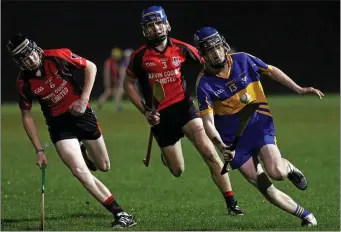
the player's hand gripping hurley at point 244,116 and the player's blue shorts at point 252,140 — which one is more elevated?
the player's hand gripping hurley at point 244,116

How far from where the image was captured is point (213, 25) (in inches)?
1569

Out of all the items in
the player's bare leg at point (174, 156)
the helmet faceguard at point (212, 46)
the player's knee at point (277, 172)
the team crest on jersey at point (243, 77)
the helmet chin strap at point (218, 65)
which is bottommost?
the player's bare leg at point (174, 156)

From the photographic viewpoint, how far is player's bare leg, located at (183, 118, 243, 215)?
10773 mm

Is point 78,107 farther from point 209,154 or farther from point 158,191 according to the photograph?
point 158,191

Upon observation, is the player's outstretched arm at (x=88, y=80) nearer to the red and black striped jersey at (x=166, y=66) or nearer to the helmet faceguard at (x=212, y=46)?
the red and black striped jersey at (x=166, y=66)

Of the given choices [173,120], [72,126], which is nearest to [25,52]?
[72,126]

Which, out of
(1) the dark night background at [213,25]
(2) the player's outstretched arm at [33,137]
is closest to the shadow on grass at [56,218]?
(2) the player's outstretched arm at [33,137]

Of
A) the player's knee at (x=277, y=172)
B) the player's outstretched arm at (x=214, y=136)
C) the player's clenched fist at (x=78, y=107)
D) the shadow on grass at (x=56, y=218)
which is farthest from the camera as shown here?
the shadow on grass at (x=56, y=218)

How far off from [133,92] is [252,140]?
1713 mm

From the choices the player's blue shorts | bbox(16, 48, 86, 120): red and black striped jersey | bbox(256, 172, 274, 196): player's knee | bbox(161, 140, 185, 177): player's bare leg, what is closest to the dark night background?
bbox(161, 140, 185, 177): player's bare leg

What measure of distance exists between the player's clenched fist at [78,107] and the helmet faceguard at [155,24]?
3.65 ft

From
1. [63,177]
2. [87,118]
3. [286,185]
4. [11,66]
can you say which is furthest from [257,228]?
[11,66]

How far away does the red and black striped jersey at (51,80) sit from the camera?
33.5 feet

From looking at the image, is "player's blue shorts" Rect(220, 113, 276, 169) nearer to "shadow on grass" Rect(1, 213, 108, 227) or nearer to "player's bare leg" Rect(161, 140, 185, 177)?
"player's bare leg" Rect(161, 140, 185, 177)
